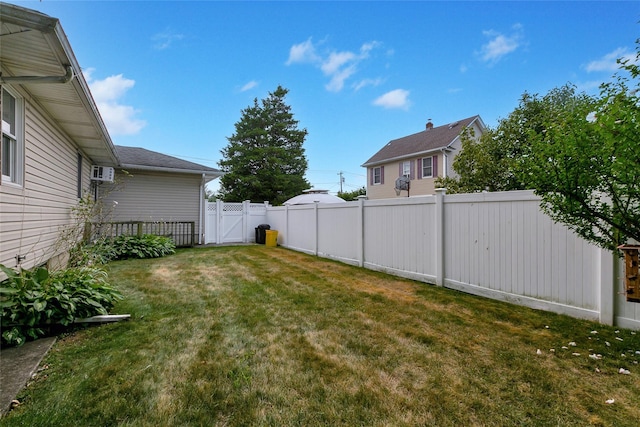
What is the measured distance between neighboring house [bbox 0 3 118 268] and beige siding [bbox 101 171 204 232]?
4.18 metres

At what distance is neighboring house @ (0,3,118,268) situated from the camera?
8.36 feet

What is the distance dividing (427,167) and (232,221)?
1101 cm

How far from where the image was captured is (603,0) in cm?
529

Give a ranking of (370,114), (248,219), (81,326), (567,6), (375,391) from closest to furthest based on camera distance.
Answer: (375,391) < (81,326) < (567,6) < (248,219) < (370,114)

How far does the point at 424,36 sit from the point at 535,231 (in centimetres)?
771

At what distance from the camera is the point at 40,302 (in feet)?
9.56

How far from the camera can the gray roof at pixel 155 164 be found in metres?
10.3

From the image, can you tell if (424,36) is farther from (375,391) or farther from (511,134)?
(375,391)

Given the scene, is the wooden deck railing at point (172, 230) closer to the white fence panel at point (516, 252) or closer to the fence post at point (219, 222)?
the fence post at point (219, 222)

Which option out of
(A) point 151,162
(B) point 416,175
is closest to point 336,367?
(A) point 151,162

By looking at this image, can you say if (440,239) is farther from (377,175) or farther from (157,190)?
(377,175)

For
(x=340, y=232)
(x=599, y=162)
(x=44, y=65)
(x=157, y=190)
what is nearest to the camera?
(x=599, y=162)

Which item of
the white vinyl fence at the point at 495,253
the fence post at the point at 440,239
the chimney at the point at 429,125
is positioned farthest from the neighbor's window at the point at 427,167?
the fence post at the point at 440,239

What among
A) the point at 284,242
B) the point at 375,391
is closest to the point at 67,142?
the point at 284,242
